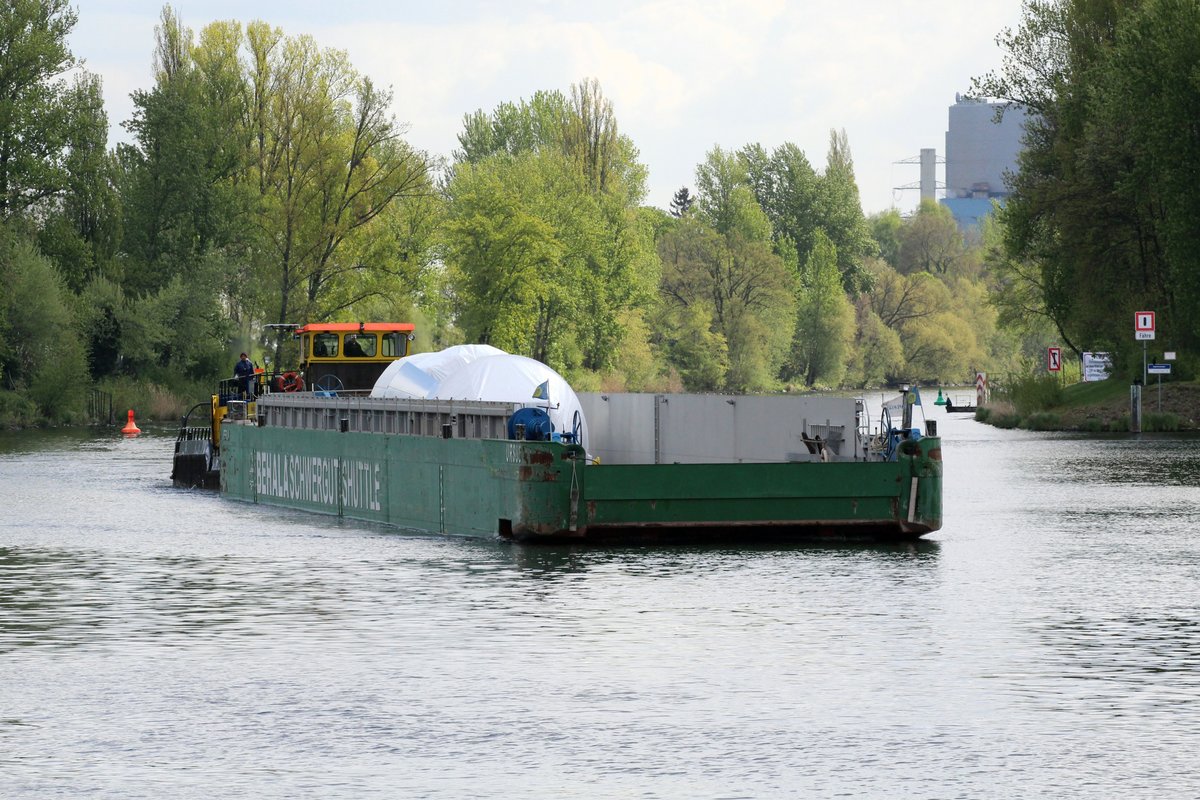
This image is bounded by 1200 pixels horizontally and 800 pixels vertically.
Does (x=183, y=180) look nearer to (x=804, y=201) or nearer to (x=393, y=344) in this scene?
(x=393, y=344)

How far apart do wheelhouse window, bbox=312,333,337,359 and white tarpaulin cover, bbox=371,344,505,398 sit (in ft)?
18.8

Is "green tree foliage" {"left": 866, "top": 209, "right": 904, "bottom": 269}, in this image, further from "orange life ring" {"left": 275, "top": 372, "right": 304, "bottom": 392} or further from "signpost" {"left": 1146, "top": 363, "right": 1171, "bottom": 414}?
"orange life ring" {"left": 275, "top": 372, "right": 304, "bottom": 392}

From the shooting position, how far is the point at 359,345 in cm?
3984

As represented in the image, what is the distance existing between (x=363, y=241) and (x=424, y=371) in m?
61.2

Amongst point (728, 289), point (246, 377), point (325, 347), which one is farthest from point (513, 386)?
point (728, 289)

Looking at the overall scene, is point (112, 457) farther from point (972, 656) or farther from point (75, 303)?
point (972, 656)

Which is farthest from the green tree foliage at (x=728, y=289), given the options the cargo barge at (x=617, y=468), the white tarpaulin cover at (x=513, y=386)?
the white tarpaulin cover at (x=513, y=386)

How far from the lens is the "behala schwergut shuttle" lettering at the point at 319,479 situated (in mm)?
31094

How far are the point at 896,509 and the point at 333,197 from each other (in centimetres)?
6945

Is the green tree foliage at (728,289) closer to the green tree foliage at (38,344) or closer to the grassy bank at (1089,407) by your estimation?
the grassy bank at (1089,407)

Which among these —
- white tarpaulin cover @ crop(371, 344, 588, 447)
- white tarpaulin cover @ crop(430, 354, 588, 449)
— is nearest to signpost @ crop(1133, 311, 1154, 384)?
white tarpaulin cover @ crop(371, 344, 588, 447)

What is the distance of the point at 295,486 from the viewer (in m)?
34.8

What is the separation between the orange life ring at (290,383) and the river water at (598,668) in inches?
466

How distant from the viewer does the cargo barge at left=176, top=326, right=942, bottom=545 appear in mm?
24656
